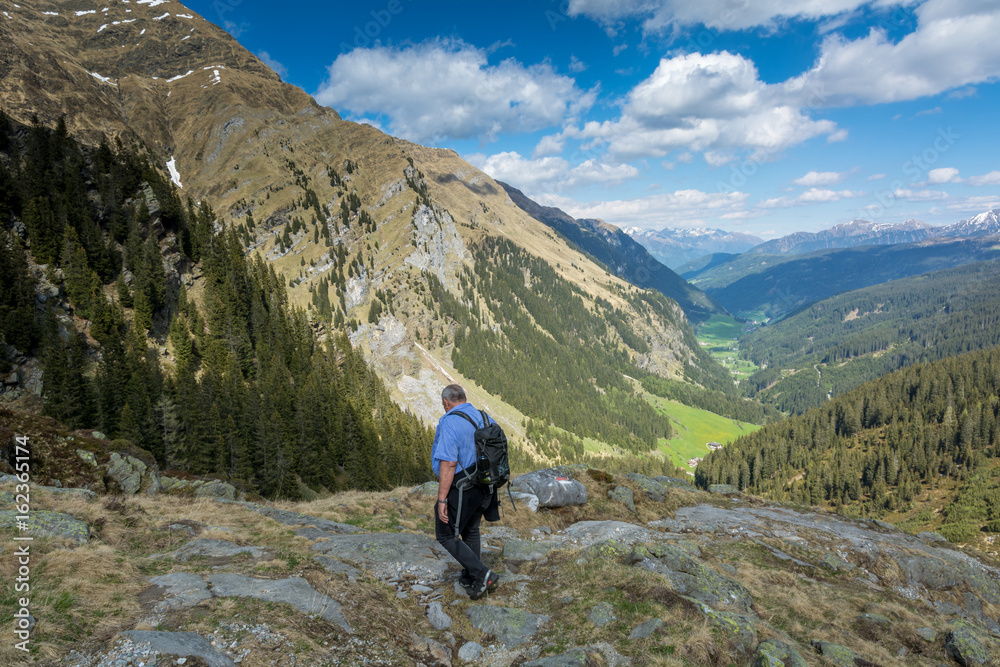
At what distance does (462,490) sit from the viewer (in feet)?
28.8

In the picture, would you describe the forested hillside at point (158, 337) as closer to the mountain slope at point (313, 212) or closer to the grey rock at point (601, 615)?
the grey rock at point (601, 615)

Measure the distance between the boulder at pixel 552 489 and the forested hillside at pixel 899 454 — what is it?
9964 cm

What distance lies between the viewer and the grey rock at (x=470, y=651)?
7.70m

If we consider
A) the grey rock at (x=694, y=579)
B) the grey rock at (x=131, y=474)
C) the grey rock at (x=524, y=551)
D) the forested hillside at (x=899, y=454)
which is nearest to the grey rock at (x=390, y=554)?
the grey rock at (x=524, y=551)

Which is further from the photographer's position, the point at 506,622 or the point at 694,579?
the point at 694,579

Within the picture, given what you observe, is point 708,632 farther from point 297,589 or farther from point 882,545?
point 882,545

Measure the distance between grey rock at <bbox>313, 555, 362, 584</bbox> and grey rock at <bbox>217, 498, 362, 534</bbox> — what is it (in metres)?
4.27

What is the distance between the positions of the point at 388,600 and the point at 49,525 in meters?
7.75

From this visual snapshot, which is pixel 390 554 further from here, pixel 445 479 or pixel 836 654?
pixel 836 654

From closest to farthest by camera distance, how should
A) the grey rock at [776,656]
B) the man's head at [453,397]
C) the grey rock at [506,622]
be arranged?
the grey rock at [776,656] → the grey rock at [506,622] → the man's head at [453,397]

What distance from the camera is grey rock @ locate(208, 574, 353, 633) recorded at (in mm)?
7848

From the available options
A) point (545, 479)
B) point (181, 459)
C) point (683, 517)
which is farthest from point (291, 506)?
point (181, 459)

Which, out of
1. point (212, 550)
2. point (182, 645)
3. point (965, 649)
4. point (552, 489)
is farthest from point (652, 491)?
point (182, 645)

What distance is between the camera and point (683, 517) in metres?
26.3
